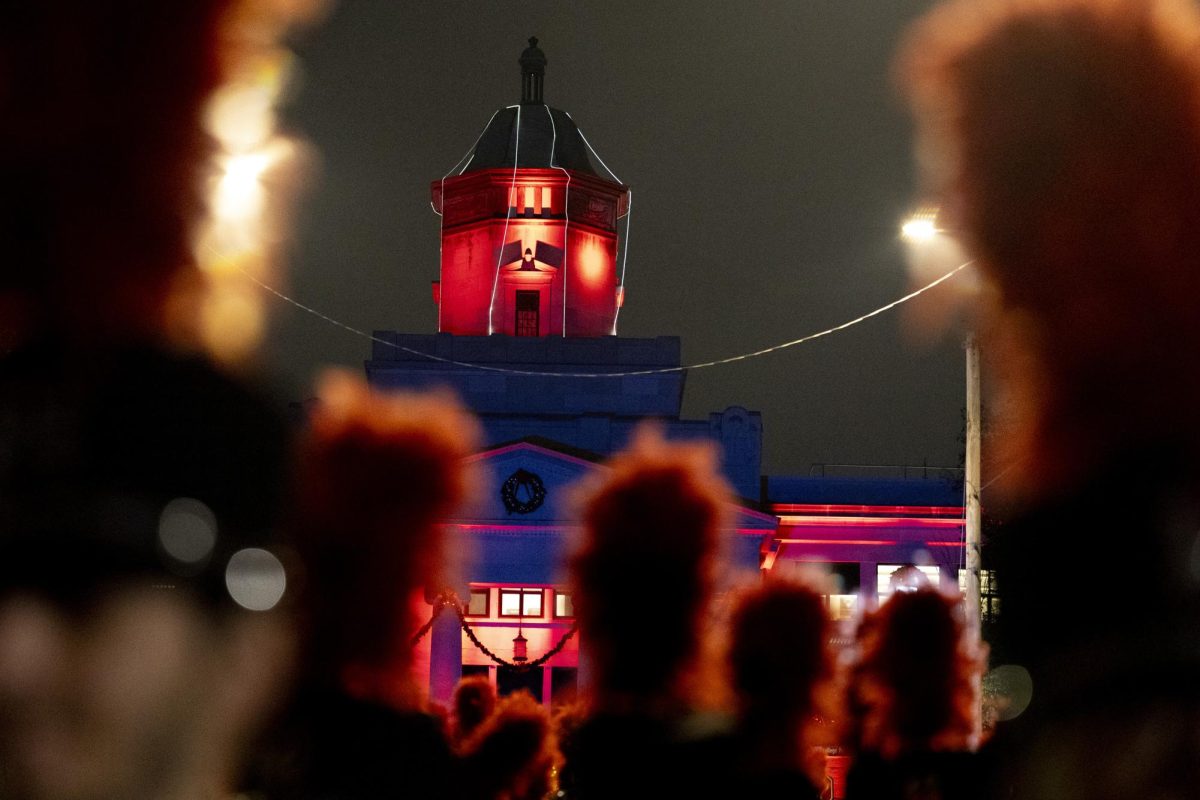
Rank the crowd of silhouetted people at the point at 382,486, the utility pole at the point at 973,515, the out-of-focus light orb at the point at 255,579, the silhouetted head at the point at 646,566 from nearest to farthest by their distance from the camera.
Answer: the crowd of silhouetted people at the point at 382,486 < the out-of-focus light orb at the point at 255,579 < the silhouetted head at the point at 646,566 < the utility pole at the point at 973,515

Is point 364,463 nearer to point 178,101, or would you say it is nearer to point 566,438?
point 178,101

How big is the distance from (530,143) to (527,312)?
5.98 m

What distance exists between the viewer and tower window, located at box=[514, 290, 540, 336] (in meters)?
51.7

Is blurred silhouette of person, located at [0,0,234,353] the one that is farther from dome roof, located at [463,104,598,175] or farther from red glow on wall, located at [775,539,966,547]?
dome roof, located at [463,104,598,175]

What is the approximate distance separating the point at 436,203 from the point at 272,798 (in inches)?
1964

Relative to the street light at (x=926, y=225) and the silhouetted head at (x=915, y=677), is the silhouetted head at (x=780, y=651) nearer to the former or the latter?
the silhouetted head at (x=915, y=677)

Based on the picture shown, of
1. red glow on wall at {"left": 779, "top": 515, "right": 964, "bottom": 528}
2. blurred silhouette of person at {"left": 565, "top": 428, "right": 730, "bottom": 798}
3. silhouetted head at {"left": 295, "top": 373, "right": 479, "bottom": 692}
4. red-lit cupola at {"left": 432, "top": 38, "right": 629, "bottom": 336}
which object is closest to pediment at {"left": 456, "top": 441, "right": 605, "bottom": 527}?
red glow on wall at {"left": 779, "top": 515, "right": 964, "bottom": 528}

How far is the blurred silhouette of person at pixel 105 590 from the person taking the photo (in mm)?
2496

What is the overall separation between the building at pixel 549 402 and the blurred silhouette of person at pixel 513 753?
32.5 m

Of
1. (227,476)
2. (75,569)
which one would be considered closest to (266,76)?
(75,569)

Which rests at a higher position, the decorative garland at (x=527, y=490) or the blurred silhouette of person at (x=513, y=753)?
the decorative garland at (x=527, y=490)

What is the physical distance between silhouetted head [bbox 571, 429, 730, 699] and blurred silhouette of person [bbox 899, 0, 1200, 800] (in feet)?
7.11

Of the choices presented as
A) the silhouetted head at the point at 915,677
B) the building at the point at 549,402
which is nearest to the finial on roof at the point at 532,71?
the building at the point at 549,402

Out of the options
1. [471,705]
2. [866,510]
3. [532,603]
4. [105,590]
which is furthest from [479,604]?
[105,590]
